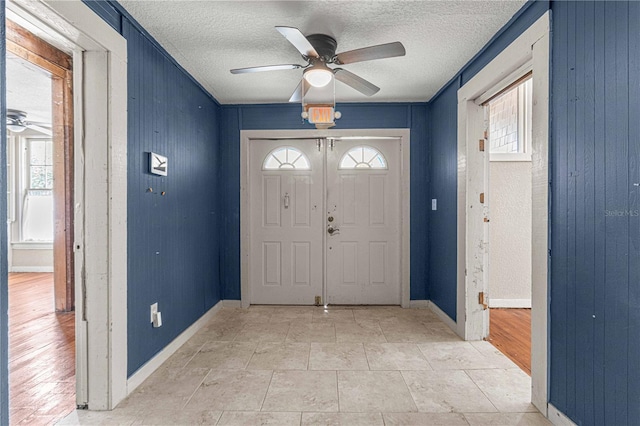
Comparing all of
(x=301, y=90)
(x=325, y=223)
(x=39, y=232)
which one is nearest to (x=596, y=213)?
(x=301, y=90)

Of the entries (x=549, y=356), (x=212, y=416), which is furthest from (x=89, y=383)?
(x=549, y=356)

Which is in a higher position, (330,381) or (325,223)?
(325,223)

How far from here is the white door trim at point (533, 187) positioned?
199 cm

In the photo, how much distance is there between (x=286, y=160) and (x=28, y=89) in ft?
10.5

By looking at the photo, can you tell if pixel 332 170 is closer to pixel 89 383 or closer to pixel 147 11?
pixel 147 11

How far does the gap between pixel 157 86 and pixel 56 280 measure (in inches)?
110

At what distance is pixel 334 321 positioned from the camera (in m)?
3.69

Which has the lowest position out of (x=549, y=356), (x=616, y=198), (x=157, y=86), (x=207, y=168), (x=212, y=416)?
(x=212, y=416)

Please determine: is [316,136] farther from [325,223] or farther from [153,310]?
[153,310]

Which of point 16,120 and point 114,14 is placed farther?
point 16,120

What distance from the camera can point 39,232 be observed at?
249 inches

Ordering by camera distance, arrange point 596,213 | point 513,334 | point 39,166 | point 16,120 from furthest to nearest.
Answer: point 39,166 → point 16,120 → point 513,334 → point 596,213

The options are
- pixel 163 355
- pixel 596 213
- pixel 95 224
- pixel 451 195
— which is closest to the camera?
pixel 596 213

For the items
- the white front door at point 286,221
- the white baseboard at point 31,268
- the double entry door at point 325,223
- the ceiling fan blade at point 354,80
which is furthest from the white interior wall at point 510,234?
the white baseboard at point 31,268
